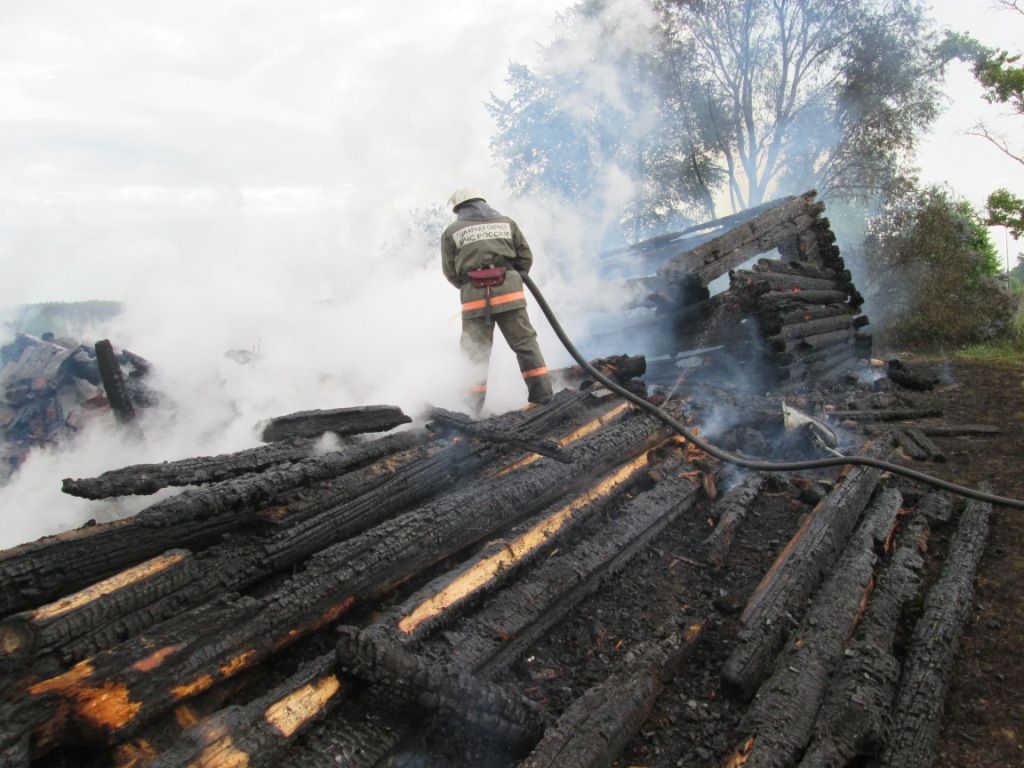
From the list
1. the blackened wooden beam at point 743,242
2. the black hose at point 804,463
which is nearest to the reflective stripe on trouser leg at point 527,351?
the black hose at point 804,463

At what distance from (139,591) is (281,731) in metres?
0.84

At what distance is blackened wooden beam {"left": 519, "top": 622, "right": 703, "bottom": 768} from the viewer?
192 cm

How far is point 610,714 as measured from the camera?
2.12 meters

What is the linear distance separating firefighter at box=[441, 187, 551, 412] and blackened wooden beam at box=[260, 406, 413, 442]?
3.87 feet

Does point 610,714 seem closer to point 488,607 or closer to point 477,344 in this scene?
point 488,607

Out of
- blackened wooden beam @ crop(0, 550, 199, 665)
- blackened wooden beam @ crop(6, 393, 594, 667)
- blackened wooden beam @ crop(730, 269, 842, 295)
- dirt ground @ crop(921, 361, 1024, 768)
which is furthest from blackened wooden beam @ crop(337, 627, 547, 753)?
blackened wooden beam @ crop(730, 269, 842, 295)

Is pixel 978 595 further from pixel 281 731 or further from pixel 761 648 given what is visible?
pixel 281 731

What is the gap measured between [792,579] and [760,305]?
5.35 meters

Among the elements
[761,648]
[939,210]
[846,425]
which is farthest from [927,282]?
[761,648]

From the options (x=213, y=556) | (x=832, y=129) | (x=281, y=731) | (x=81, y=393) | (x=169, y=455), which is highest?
(x=832, y=129)

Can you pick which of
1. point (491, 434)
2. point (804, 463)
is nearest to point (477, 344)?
point (491, 434)

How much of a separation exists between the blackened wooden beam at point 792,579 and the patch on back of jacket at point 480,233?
3247 mm

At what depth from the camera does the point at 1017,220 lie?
43.5ft

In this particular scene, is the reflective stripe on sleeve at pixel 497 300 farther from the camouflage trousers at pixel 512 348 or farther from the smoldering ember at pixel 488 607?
the smoldering ember at pixel 488 607
